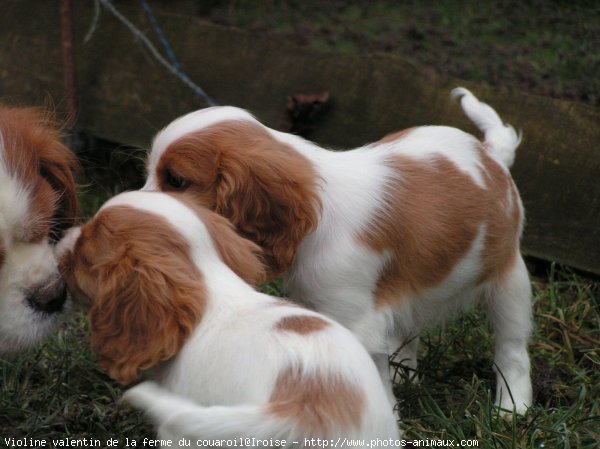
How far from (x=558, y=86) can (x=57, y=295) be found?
16.9ft

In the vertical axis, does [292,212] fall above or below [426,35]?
above

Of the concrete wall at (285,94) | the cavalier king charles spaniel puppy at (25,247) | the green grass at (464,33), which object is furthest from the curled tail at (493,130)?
the green grass at (464,33)

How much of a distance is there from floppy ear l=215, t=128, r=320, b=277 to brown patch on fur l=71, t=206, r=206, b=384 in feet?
1.87

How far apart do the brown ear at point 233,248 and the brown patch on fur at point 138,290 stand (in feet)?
0.57

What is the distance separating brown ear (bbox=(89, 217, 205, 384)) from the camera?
315 centimetres

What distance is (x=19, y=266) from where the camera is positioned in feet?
11.4

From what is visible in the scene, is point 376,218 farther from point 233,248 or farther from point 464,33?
point 464,33

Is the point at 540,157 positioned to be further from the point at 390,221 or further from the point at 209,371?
the point at 209,371

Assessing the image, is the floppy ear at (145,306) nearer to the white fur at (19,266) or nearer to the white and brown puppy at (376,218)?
the white fur at (19,266)

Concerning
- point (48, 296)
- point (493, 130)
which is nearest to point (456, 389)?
point (493, 130)

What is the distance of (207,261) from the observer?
332cm

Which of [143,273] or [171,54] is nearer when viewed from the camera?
[143,273]

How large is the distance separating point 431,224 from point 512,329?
0.74 meters

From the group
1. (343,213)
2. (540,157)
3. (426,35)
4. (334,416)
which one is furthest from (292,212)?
(426,35)
